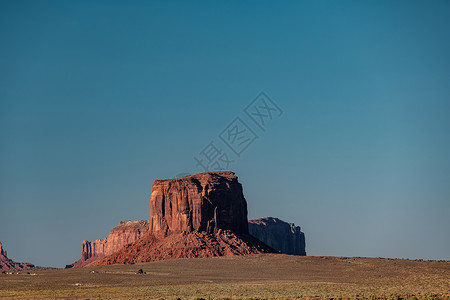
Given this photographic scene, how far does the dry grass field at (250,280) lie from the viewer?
2633 inches

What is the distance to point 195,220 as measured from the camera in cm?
13388

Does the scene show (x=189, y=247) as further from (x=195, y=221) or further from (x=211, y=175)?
(x=211, y=175)

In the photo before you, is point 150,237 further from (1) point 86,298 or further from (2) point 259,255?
(1) point 86,298

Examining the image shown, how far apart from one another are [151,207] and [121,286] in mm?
62637

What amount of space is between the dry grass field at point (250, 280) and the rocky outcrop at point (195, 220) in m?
9.08

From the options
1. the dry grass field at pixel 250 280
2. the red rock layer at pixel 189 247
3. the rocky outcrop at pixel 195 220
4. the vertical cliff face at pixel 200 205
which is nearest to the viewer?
the dry grass field at pixel 250 280

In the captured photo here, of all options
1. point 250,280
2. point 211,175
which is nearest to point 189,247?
point 211,175

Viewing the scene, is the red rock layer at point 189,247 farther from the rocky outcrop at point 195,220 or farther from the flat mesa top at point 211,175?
the flat mesa top at point 211,175

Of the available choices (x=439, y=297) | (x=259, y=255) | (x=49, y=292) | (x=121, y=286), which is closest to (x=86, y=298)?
(x=49, y=292)

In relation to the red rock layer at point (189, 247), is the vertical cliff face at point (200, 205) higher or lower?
higher

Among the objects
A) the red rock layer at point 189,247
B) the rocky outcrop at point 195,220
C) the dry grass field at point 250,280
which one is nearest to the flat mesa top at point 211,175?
the rocky outcrop at point 195,220

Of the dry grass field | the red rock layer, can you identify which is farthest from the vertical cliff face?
the dry grass field

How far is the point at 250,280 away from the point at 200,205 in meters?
43.8

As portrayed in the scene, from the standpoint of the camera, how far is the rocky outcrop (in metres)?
130
